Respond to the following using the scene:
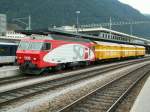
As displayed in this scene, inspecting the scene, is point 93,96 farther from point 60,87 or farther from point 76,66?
point 76,66

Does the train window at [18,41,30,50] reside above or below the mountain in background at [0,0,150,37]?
below

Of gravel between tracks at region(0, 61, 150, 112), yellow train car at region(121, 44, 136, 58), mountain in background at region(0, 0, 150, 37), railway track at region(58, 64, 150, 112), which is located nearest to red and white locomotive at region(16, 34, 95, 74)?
gravel between tracks at region(0, 61, 150, 112)

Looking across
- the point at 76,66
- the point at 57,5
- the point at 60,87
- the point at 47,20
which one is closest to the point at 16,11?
the point at 47,20

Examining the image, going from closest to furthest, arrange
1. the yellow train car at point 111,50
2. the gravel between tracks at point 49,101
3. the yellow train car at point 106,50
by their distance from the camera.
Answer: the gravel between tracks at point 49,101 < the yellow train car at point 106,50 < the yellow train car at point 111,50

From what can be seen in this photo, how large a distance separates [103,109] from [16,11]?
14267 cm

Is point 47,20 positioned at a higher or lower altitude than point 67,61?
higher

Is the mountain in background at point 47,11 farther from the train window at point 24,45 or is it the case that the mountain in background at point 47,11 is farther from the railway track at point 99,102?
the railway track at point 99,102

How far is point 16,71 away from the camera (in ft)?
89.2

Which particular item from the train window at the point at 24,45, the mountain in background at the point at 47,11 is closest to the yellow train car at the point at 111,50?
the train window at the point at 24,45

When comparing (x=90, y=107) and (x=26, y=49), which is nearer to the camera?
(x=90, y=107)

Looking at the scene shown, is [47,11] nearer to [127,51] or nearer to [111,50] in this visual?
[127,51]

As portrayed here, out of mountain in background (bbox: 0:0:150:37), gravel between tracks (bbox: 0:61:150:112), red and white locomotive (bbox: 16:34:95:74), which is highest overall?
mountain in background (bbox: 0:0:150:37)

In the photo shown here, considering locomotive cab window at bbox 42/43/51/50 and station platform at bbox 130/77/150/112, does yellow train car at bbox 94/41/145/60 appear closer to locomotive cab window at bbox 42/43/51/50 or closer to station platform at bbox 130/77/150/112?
locomotive cab window at bbox 42/43/51/50

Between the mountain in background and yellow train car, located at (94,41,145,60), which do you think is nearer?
yellow train car, located at (94,41,145,60)
